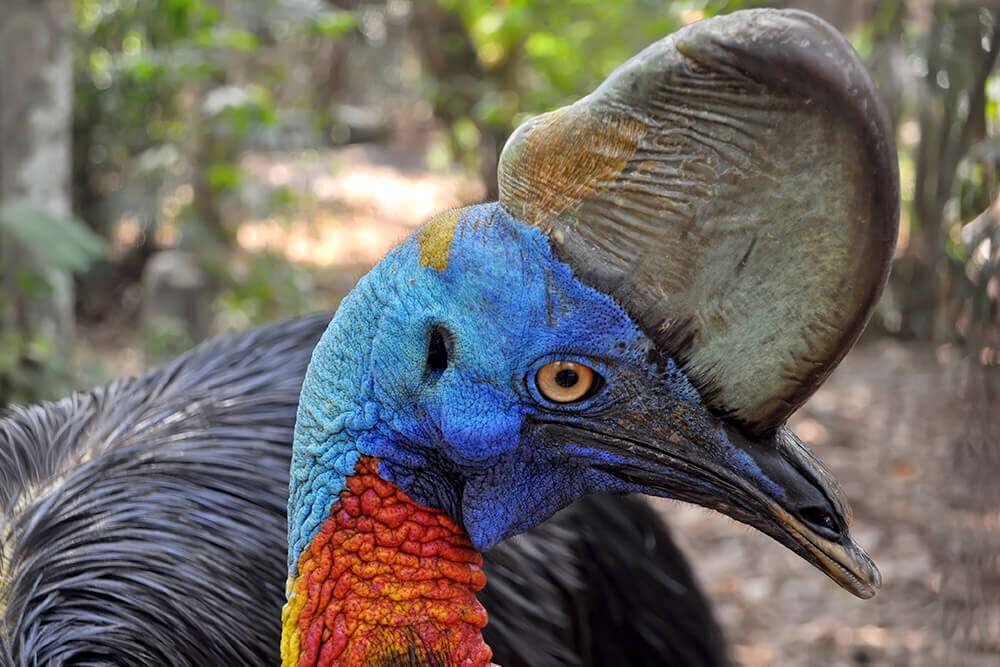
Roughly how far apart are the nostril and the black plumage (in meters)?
0.78

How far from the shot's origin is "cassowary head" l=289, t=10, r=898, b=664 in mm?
1144

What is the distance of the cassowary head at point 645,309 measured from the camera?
3.75ft

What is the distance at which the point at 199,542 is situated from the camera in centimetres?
176

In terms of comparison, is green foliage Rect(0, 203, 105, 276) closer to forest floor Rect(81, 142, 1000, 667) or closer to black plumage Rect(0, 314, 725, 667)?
forest floor Rect(81, 142, 1000, 667)

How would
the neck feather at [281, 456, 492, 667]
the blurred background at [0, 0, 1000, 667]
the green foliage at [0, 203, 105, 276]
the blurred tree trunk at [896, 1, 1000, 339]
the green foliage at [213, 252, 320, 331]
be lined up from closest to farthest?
the neck feather at [281, 456, 492, 667], the blurred tree trunk at [896, 1, 1000, 339], the blurred background at [0, 0, 1000, 667], the green foliage at [0, 203, 105, 276], the green foliage at [213, 252, 320, 331]

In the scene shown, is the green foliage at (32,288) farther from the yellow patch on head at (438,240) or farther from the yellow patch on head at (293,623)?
the yellow patch on head at (438,240)

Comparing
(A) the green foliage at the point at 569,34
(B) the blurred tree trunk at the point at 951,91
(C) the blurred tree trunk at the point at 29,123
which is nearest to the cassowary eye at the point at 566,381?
(B) the blurred tree trunk at the point at 951,91

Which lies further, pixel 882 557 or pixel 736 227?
pixel 882 557

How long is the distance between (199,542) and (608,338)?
83 cm

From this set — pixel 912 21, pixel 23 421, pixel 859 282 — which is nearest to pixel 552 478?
pixel 859 282

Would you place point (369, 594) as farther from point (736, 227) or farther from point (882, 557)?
point (882, 557)

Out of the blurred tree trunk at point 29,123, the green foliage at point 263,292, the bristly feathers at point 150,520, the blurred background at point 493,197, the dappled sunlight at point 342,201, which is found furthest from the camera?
the dappled sunlight at point 342,201

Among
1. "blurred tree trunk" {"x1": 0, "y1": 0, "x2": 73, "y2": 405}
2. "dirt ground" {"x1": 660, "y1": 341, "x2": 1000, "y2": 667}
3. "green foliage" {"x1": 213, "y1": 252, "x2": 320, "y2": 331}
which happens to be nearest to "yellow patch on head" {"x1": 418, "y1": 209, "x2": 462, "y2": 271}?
"dirt ground" {"x1": 660, "y1": 341, "x2": 1000, "y2": 667}

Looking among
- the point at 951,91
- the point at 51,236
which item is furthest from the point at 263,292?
the point at 951,91
